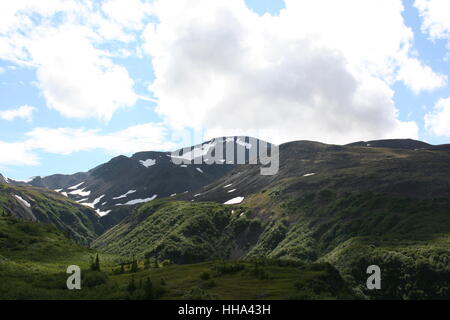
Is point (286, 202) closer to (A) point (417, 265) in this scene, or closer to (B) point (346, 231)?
(B) point (346, 231)

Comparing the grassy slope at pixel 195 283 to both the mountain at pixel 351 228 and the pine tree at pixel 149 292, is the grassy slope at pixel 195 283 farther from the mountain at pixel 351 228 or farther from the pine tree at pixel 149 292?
the mountain at pixel 351 228

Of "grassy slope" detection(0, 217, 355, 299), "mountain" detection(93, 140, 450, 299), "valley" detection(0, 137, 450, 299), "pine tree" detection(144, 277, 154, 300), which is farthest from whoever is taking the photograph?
"mountain" detection(93, 140, 450, 299)

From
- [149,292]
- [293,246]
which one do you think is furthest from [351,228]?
[149,292]

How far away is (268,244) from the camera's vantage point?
150 meters

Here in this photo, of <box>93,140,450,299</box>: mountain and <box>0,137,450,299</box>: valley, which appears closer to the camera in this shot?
<box>0,137,450,299</box>: valley

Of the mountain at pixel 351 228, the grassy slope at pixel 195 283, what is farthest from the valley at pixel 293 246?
the mountain at pixel 351 228

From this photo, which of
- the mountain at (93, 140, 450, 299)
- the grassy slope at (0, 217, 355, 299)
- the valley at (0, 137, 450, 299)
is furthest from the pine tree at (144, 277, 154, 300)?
the mountain at (93, 140, 450, 299)

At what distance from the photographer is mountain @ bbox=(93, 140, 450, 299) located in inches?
3602

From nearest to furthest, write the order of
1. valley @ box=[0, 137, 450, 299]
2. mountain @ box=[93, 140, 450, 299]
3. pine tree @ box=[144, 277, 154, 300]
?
pine tree @ box=[144, 277, 154, 300], valley @ box=[0, 137, 450, 299], mountain @ box=[93, 140, 450, 299]

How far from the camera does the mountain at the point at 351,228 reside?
91500mm

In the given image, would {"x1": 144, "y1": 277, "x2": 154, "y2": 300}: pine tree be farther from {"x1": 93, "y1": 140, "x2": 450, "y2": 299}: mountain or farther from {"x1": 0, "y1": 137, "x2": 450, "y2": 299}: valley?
{"x1": 93, "y1": 140, "x2": 450, "y2": 299}: mountain

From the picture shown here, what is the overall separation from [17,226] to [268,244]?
85964mm

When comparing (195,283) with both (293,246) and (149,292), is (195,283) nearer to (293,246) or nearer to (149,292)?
(149,292)
